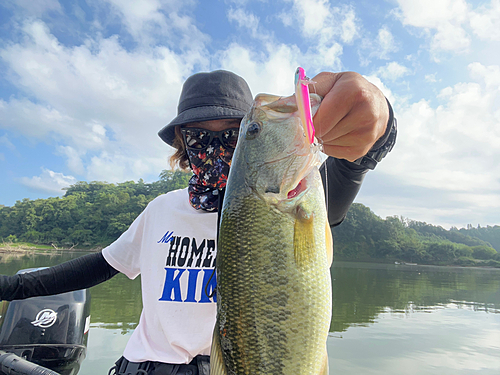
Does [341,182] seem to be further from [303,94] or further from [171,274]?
[171,274]

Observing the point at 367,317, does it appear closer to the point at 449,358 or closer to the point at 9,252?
the point at 449,358

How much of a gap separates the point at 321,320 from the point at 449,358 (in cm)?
1273

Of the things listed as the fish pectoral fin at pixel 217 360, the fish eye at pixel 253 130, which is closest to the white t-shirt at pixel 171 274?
the fish pectoral fin at pixel 217 360

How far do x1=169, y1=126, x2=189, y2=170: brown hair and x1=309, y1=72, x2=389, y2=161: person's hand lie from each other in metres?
1.30

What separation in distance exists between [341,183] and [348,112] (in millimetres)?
785

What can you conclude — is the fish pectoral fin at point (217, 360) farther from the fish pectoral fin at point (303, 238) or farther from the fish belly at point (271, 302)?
the fish pectoral fin at point (303, 238)

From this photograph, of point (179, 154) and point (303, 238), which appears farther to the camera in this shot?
point (179, 154)

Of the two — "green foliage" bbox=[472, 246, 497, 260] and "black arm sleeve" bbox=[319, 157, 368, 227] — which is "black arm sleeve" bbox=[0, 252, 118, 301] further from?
"green foliage" bbox=[472, 246, 497, 260]

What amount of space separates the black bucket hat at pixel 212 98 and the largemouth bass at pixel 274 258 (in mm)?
791

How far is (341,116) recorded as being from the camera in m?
1.15

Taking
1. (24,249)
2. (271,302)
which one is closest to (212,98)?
(271,302)

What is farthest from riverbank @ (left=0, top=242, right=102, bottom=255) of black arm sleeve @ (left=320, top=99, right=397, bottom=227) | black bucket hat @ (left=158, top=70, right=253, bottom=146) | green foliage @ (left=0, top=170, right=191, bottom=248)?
black arm sleeve @ (left=320, top=99, right=397, bottom=227)

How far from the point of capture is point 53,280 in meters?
2.20

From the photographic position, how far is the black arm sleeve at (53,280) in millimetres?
2188
